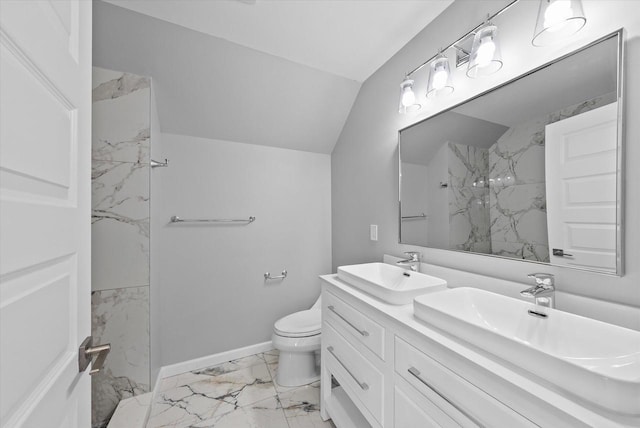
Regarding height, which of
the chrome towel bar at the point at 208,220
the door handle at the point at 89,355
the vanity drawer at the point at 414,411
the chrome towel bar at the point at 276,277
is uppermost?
the chrome towel bar at the point at 208,220

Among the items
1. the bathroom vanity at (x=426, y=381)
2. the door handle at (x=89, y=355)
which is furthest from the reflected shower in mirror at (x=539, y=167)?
the door handle at (x=89, y=355)

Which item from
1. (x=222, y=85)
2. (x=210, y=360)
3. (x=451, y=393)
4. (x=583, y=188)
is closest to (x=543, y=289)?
(x=583, y=188)

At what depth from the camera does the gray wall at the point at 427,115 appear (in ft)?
2.59

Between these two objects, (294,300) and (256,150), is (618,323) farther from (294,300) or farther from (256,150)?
(256,150)

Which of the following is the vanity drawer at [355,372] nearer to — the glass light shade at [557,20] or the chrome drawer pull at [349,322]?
the chrome drawer pull at [349,322]

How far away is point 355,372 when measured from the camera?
1.17 meters

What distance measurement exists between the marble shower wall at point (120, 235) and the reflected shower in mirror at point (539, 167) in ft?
5.84

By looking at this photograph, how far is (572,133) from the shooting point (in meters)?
0.92

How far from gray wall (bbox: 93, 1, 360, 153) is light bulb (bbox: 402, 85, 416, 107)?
68 centimetres

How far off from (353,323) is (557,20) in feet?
4.64

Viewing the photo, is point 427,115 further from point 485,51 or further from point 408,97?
point 485,51

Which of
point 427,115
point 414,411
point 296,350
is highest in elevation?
point 427,115

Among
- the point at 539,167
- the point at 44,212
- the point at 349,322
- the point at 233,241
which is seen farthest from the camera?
the point at 233,241

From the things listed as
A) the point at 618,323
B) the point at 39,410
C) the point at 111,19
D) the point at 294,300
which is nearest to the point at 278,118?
the point at 111,19
